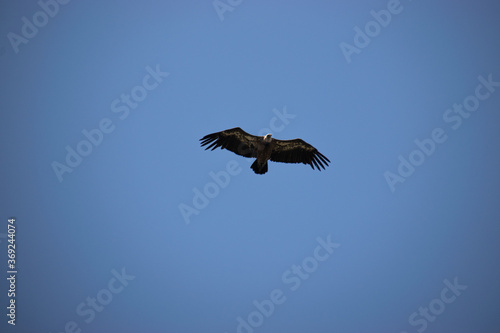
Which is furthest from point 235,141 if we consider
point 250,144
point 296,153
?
point 296,153

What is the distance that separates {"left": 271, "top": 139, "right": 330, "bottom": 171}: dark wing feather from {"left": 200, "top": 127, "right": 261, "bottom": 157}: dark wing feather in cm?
130

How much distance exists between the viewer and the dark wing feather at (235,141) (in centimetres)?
1989

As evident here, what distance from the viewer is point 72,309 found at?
39375 millimetres

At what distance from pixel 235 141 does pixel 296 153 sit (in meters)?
3.07

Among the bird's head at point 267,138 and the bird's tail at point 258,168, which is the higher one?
the bird's head at point 267,138

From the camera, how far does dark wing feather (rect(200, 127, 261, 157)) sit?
19891mm

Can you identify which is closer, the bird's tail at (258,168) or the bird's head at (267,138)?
the bird's head at (267,138)

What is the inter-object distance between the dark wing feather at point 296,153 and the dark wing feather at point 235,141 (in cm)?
130

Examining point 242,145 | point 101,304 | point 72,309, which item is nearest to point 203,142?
point 242,145

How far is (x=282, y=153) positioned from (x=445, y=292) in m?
16.6

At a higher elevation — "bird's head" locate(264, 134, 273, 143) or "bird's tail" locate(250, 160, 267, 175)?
"bird's head" locate(264, 134, 273, 143)

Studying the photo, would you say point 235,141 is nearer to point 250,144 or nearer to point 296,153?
point 250,144

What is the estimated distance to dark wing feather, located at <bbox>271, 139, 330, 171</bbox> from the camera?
21.1 meters

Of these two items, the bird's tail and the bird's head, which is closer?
the bird's head
